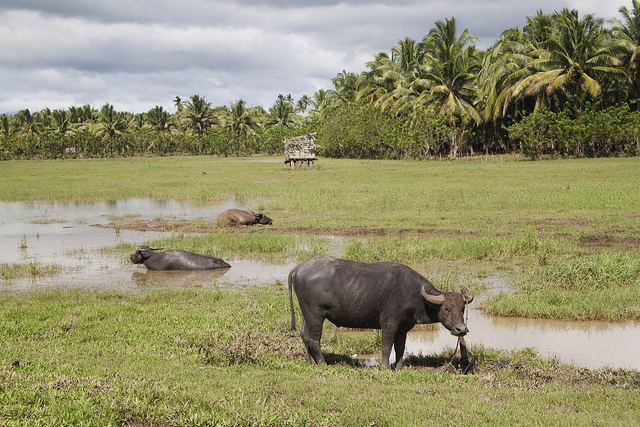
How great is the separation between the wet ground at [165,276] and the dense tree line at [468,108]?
2754 cm

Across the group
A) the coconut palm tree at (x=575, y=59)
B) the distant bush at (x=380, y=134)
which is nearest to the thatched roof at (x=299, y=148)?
the distant bush at (x=380, y=134)

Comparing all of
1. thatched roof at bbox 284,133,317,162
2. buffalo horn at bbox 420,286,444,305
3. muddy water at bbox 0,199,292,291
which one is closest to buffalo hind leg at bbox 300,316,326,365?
buffalo horn at bbox 420,286,444,305

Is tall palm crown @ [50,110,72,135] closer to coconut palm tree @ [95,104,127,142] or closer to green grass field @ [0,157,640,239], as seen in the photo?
coconut palm tree @ [95,104,127,142]

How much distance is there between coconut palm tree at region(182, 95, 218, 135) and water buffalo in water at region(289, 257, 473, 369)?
9085 centimetres

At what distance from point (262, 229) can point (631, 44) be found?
35.5 meters

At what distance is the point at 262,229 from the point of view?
68.1 ft

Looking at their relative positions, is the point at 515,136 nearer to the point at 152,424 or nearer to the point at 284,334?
the point at 284,334

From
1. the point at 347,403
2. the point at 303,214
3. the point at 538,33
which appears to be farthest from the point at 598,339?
the point at 538,33

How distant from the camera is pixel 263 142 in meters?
86.2

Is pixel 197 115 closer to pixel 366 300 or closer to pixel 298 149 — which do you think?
pixel 298 149

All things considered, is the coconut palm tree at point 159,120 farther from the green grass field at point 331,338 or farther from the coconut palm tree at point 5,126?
the green grass field at point 331,338

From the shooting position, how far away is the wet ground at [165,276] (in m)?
9.84

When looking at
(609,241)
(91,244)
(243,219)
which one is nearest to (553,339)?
(609,241)

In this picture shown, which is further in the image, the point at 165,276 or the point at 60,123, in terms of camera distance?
the point at 60,123
